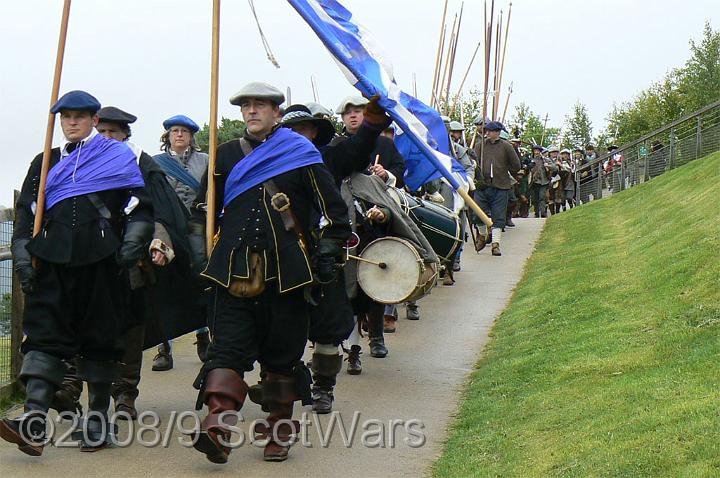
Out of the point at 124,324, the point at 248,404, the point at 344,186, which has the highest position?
the point at 344,186

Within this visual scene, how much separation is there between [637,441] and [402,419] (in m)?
2.35

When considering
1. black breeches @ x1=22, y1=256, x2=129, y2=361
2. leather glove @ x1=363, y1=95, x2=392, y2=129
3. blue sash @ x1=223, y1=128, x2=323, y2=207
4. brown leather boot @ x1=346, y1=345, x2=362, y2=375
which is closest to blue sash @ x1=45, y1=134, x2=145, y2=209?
black breeches @ x1=22, y1=256, x2=129, y2=361

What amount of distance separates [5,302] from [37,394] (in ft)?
7.80

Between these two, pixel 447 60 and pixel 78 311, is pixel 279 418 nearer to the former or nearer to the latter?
pixel 78 311

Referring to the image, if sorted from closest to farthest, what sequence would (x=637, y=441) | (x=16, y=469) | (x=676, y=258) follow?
(x=637, y=441) < (x=16, y=469) < (x=676, y=258)

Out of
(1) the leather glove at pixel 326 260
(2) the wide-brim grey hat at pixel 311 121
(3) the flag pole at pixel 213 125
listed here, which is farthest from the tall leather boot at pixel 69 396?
(2) the wide-brim grey hat at pixel 311 121

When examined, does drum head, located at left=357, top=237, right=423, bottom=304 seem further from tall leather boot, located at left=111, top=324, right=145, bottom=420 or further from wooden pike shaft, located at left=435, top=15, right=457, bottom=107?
wooden pike shaft, located at left=435, top=15, right=457, bottom=107

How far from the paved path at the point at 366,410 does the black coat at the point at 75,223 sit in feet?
3.56

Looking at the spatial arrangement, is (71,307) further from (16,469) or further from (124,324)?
(16,469)

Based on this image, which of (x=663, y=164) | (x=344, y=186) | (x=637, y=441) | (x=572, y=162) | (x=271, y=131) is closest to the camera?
(x=637, y=441)

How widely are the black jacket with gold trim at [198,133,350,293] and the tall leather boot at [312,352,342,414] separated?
1180mm

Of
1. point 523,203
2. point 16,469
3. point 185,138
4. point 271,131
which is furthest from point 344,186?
point 523,203

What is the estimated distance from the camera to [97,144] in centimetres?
707

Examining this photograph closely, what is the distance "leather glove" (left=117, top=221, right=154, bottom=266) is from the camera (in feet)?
22.5
